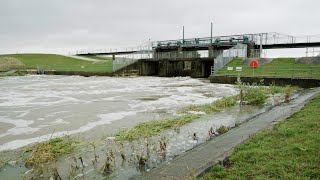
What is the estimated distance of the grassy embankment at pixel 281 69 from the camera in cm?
2438

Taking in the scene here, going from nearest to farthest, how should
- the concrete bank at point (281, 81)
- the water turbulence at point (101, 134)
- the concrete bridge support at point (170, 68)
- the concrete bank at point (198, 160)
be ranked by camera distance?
1. the concrete bank at point (198, 160)
2. the water turbulence at point (101, 134)
3. the concrete bank at point (281, 81)
4. the concrete bridge support at point (170, 68)

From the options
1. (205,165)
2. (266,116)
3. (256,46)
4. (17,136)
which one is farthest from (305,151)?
(256,46)

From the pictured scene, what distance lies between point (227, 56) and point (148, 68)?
15519 mm

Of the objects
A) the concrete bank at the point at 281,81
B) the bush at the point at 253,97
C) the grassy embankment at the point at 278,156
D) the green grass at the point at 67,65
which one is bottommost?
the grassy embankment at the point at 278,156

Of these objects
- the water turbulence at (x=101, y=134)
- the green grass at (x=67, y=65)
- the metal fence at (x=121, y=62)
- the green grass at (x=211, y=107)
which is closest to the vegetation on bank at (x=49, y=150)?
the water turbulence at (x=101, y=134)

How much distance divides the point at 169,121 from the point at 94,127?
240 centimetres

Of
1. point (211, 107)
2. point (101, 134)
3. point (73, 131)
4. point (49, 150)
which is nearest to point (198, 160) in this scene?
point (49, 150)

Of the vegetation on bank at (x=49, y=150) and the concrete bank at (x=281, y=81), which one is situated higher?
the concrete bank at (x=281, y=81)

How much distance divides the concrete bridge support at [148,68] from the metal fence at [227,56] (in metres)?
14.1

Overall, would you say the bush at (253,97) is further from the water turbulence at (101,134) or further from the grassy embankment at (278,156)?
the grassy embankment at (278,156)

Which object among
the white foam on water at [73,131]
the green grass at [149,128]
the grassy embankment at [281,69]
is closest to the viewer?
the white foam on water at [73,131]

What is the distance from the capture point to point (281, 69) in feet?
89.5

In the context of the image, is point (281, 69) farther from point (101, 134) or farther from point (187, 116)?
point (101, 134)

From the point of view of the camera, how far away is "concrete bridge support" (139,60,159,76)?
4409 centimetres
